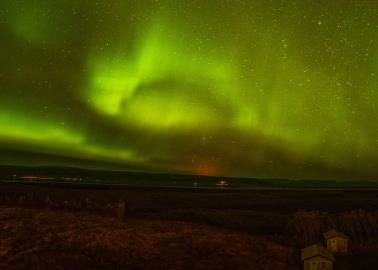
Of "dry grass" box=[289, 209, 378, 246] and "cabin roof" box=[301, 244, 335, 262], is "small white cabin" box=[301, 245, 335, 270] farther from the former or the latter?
"dry grass" box=[289, 209, 378, 246]

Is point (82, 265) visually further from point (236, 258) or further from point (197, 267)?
point (236, 258)

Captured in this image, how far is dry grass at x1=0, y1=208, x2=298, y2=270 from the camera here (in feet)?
43.7

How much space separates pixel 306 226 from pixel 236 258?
11737 mm

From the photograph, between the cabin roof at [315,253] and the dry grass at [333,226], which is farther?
the dry grass at [333,226]

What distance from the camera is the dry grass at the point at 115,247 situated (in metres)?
13.3

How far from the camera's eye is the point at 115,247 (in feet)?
50.6

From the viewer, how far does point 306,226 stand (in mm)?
25672

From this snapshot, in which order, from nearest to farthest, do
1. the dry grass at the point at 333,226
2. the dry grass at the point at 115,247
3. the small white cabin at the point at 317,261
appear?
the dry grass at the point at 115,247 < the small white cabin at the point at 317,261 < the dry grass at the point at 333,226

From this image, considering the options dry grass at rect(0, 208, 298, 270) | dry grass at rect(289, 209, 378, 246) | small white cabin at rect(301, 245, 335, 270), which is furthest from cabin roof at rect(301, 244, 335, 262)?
dry grass at rect(289, 209, 378, 246)

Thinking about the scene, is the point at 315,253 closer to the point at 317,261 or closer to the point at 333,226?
the point at 317,261

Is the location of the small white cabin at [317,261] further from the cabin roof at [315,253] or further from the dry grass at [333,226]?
Answer: the dry grass at [333,226]

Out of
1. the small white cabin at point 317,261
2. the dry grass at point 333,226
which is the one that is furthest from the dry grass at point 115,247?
the dry grass at point 333,226

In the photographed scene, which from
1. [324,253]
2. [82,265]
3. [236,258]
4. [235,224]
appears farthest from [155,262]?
[235,224]

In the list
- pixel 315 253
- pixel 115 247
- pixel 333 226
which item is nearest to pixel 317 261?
pixel 315 253
